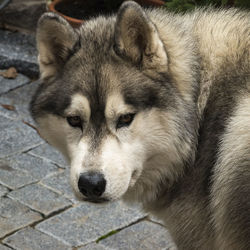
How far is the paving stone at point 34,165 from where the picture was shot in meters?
5.57

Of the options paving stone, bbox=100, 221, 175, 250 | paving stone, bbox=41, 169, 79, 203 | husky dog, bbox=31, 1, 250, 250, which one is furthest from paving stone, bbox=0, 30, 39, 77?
husky dog, bbox=31, 1, 250, 250

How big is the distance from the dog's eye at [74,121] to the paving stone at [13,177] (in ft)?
6.07

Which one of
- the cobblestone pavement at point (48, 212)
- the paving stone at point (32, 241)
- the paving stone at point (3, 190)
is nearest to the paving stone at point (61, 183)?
the cobblestone pavement at point (48, 212)

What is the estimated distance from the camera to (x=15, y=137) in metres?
6.13

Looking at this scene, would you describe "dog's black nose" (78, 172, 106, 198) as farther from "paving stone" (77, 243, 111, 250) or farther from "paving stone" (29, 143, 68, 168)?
"paving stone" (29, 143, 68, 168)

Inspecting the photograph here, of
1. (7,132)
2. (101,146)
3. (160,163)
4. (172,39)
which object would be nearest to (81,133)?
(101,146)

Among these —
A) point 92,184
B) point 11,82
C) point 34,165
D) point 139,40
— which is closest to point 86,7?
point 11,82

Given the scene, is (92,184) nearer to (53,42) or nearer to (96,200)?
(96,200)

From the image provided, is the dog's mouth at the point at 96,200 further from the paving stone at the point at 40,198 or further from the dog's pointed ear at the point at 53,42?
the paving stone at the point at 40,198

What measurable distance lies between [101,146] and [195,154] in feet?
1.98

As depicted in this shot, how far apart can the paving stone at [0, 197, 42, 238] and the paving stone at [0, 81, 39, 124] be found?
4.78 ft

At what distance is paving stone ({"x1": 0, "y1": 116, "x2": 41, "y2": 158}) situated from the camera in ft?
19.5

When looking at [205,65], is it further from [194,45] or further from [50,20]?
[50,20]

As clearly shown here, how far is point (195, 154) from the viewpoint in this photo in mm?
3697
